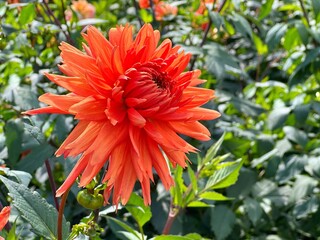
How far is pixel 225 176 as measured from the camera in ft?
4.99

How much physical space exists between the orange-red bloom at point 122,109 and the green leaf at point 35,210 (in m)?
0.11

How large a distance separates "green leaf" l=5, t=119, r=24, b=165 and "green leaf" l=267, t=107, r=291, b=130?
35.3 inches

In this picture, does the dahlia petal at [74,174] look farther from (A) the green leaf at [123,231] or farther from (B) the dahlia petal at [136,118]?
(A) the green leaf at [123,231]


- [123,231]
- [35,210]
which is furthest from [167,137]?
[123,231]

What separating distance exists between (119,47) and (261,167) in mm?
1428

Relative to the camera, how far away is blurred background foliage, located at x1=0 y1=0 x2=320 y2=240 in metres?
1.92

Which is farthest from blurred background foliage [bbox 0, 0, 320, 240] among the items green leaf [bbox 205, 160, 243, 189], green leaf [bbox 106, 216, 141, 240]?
green leaf [bbox 205, 160, 243, 189]

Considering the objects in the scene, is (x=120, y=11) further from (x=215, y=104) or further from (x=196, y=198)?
(x=196, y=198)

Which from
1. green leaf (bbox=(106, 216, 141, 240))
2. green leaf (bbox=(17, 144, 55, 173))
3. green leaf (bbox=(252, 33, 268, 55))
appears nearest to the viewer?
green leaf (bbox=(106, 216, 141, 240))

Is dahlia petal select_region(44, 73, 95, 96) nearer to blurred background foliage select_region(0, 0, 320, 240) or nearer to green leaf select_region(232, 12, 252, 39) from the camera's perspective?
blurred background foliage select_region(0, 0, 320, 240)

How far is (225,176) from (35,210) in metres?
0.52

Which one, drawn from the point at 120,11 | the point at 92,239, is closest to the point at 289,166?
the point at 92,239

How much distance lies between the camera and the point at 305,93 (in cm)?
243

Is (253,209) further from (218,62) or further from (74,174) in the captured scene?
(74,174)
